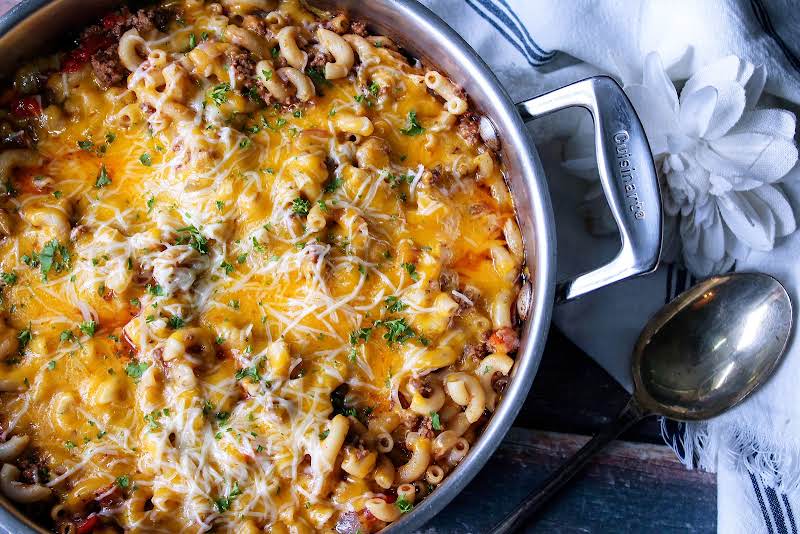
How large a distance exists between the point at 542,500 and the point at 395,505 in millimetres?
800

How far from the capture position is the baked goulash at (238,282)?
2.47m

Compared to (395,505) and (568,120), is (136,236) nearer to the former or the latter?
(395,505)

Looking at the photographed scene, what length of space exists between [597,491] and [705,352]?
0.72 meters

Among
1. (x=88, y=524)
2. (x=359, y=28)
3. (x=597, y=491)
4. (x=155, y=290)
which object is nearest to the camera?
(x=88, y=524)

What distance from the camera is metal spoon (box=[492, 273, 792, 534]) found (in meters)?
3.15

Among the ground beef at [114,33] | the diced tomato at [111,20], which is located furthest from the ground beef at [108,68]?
the diced tomato at [111,20]

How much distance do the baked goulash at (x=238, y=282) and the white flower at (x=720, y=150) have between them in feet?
2.46

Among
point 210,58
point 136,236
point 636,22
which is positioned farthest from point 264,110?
point 636,22

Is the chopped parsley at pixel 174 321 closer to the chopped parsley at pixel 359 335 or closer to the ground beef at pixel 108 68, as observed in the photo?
the chopped parsley at pixel 359 335

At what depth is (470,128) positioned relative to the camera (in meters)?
2.85

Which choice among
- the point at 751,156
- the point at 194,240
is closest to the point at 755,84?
the point at 751,156

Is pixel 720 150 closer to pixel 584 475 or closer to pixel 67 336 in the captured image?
pixel 584 475

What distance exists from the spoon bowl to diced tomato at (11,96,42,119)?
2.46 meters

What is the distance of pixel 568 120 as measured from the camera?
3.23 meters
